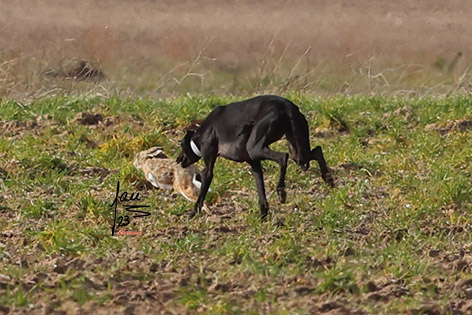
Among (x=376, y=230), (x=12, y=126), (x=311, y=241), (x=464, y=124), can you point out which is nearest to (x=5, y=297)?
(x=311, y=241)

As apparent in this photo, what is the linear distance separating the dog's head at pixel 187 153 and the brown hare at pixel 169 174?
17cm

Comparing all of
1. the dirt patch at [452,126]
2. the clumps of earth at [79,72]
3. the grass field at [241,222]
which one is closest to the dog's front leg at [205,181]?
the grass field at [241,222]

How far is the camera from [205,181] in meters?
6.91

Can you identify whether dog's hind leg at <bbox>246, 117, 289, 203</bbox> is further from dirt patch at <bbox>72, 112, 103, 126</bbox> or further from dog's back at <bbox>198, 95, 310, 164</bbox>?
dirt patch at <bbox>72, 112, 103, 126</bbox>

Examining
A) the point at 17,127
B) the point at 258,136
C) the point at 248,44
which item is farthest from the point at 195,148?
the point at 248,44

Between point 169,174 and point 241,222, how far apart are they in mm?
1038

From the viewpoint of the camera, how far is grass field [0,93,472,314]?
5355mm

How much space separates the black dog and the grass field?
1.19 feet

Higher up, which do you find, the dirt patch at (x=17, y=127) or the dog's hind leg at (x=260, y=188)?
the dog's hind leg at (x=260, y=188)

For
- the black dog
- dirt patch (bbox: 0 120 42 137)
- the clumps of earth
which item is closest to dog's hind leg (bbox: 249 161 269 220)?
the black dog

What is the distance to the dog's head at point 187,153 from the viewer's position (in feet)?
23.9

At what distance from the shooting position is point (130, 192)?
7887 mm

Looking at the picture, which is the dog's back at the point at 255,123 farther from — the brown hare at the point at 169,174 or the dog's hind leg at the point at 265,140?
the brown hare at the point at 169,174

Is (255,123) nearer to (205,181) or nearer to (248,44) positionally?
(205,181)
